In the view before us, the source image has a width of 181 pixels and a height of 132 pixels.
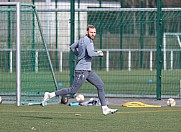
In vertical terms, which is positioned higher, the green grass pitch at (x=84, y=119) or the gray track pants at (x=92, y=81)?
the gray track pants at (x=92, y=81)

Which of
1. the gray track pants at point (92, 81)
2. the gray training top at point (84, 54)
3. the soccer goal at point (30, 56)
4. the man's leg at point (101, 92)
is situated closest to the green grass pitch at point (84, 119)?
the man's leg at point (101, 92)

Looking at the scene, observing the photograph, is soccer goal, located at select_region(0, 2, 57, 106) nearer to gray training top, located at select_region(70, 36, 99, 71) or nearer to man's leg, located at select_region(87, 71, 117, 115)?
gray training top, located at select_region(70, 36, 99, 71)

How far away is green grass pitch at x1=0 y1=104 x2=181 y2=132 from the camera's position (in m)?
13.1

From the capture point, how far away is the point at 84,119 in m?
14.8

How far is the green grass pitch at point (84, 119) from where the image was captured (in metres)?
13.1

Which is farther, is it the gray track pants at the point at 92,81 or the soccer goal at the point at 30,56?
the soccer goal at the point at 30,56

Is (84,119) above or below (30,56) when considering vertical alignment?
below

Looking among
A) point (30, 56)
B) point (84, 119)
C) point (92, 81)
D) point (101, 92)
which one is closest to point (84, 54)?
point (92, 81)

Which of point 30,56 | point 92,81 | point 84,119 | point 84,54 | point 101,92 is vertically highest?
point 84,54

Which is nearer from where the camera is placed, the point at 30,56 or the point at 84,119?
the point at 84,119

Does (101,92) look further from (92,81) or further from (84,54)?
(84,54)

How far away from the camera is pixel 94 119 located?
1473cm

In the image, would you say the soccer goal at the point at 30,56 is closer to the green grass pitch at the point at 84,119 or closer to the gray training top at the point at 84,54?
the green grass pitch at the point at 84,119

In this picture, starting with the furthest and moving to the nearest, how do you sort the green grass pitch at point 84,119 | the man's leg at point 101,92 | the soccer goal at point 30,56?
the soccer goal at point 30,56 < the man's leg at point 101,92 < the green grass pitch at point 84,119
